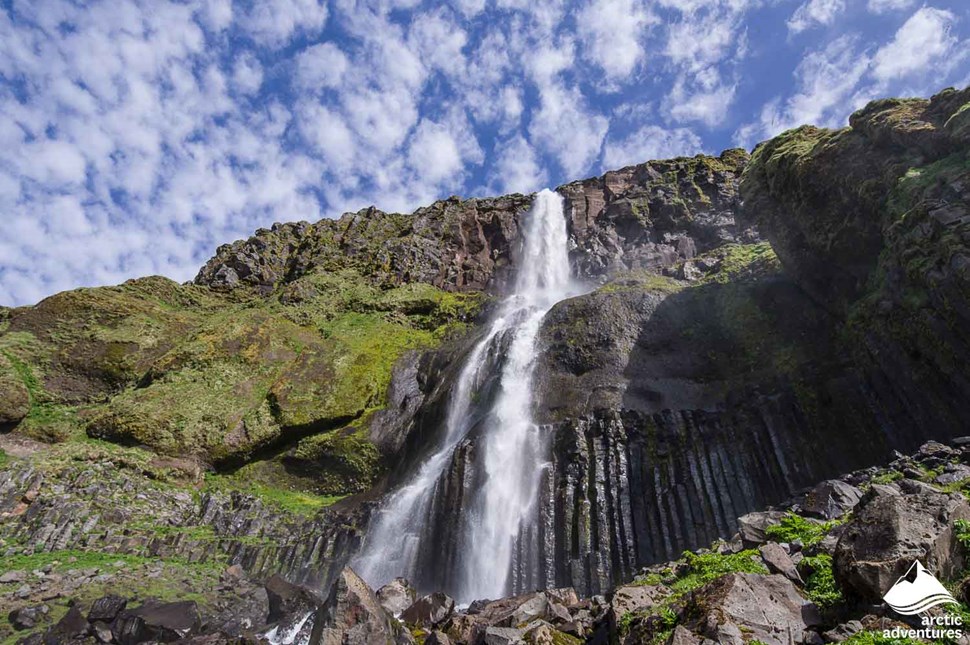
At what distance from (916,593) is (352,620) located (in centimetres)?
944

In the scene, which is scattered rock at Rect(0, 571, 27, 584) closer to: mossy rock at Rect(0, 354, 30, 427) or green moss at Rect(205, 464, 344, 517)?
green moss at Rect(205, 464, 344, 517)

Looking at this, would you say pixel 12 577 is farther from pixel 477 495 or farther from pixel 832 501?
pixel 832 501

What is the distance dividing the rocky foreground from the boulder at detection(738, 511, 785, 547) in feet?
0.09

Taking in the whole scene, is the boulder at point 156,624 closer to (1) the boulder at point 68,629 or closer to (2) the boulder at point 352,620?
(1) the boulder at point 68,629

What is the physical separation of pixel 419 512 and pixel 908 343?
780 inches

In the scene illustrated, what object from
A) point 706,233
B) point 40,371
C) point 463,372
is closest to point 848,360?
point 463,372

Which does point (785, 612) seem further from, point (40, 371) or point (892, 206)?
point (40, 371)

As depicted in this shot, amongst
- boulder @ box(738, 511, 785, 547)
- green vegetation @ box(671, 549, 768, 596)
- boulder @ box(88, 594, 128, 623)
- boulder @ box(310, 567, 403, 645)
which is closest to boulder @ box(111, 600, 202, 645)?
boulder @ box(88, 594, 128, 623)

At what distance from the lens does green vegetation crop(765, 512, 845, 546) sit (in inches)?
365

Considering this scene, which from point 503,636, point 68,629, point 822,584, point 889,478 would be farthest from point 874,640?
point 68,629

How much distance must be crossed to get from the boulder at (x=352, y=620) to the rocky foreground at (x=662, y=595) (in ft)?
0.08

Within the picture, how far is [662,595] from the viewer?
891 cm

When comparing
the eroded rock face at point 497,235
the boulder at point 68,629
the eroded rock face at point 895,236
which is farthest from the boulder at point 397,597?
the eroded rock face at point 497,235

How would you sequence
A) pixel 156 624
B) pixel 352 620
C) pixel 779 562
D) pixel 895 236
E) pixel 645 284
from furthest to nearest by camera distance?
1. pixel 645 284
2. pixel 895 236
3. pixel 156 624
4. pixel 352 620
5. pixel 779 562
